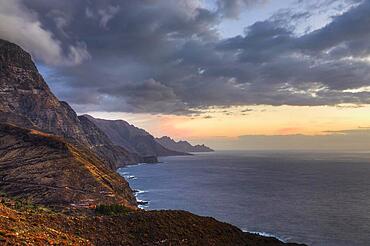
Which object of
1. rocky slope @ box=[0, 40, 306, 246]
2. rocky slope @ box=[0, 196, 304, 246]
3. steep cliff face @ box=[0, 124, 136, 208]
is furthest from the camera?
steep cliff face @ box=[0, 124, 136, 208]

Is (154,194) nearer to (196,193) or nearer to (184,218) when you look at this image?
(196,193)

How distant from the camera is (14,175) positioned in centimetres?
13275

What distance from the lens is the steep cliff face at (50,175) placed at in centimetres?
12045

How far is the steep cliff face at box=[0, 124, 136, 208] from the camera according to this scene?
120450 mm

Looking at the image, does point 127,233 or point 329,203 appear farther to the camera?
point 329,203

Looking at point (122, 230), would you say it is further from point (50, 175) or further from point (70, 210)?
point (50, 175)

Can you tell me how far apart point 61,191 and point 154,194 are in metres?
77.6

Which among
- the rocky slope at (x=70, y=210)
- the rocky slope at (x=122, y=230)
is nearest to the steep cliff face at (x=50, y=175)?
the rocky slope at (x=70, y=210)

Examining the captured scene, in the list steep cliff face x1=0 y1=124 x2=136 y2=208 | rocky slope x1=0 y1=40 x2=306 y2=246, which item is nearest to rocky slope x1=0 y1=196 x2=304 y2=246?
rocky slope x1=0 y1=40 x2=306 y2=246

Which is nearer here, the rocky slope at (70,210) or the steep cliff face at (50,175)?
the rocky slope at (70,210)

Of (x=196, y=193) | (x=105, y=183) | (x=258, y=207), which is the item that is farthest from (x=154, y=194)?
(x=258, y=207)

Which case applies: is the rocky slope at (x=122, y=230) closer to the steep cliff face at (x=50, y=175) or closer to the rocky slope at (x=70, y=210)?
the rocky slope at (x=70, y=210)

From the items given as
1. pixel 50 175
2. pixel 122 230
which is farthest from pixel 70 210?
pixel 122 230

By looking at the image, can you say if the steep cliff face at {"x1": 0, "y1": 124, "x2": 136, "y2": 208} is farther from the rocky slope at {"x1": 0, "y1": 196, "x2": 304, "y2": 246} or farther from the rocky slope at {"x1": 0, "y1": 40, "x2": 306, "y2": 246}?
the rocky slope at {"x1": 0, "y1": 196, "x2": 304, "y2": 246}
